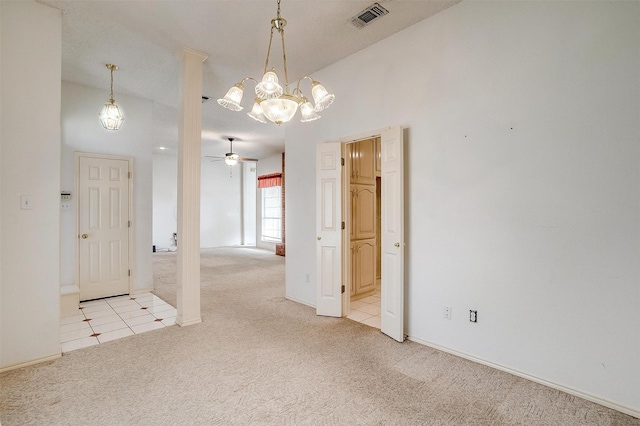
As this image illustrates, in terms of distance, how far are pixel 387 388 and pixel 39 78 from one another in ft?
13.1

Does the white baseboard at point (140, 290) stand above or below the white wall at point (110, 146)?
below

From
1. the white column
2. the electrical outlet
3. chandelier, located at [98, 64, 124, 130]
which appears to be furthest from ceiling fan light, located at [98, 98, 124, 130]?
→ the electrical outlet

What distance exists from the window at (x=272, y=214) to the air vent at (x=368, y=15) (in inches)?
287

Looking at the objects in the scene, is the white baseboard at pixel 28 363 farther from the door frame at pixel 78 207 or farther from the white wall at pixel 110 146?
the white wall at pixel 110 146

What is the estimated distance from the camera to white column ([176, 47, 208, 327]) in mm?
3471

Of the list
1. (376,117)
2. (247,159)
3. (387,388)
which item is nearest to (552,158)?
(376,117)

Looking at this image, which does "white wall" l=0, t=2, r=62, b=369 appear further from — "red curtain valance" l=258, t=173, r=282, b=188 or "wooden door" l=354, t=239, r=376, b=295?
"red curtain valance" l=258, t=173, r=282, b=188

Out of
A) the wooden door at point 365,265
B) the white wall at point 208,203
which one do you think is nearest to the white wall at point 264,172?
the white wall at point 208,203

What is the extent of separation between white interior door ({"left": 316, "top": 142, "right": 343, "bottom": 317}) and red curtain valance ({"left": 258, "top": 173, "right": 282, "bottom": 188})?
595 cm

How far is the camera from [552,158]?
7.47ft

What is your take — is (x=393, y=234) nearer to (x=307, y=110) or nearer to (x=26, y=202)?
(x=307, y=110)

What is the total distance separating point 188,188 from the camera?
11.4ft

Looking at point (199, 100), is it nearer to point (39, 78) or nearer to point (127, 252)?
point (39, 78)

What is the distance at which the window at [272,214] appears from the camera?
404 inches
